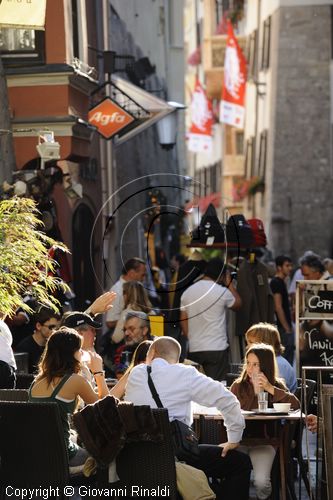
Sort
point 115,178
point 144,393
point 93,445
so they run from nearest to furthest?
point 93,445, point 144,393, point 115,178

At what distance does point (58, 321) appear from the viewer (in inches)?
496

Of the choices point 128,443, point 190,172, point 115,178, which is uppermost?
A: point 128,443

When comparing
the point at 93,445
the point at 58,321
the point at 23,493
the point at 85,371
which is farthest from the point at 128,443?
the point at 58,321

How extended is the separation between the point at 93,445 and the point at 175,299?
7834 mm

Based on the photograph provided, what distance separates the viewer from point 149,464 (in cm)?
852

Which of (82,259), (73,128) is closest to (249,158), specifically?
(82,259)

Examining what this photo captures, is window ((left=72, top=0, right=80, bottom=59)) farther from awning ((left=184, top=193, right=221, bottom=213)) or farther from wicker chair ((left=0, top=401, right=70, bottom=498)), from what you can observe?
wicker chair ((left=0, top=401, right=70, bottom=498))

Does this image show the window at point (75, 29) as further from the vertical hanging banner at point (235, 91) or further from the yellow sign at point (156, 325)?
the vertical hanging banner at point (235, 91)

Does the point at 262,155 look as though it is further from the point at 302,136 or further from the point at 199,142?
the point at 199,142

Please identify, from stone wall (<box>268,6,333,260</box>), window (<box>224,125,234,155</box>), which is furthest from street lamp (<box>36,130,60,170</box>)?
window (<box>224,125,234,155</box>)

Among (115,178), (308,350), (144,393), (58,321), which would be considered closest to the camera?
(144,393)

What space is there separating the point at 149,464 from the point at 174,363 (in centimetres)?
105

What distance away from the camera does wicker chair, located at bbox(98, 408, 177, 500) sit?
334 inches

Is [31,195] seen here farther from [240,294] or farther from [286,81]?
[286,81]
